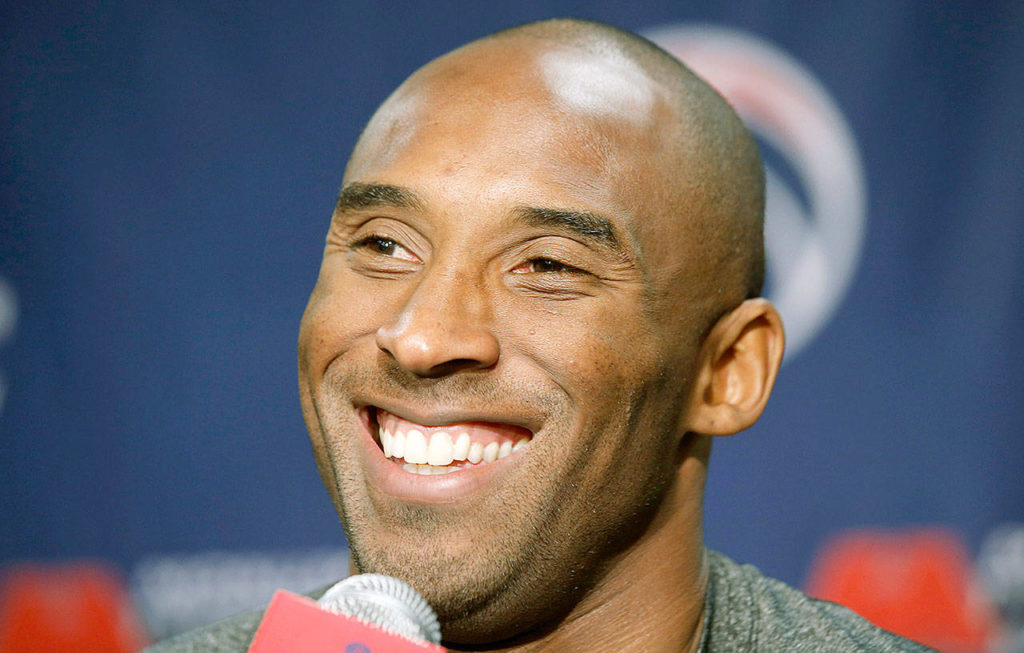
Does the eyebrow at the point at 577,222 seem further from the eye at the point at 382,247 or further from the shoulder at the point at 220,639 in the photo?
the shoulder at the point at 220,639

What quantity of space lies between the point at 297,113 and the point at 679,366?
200 cm

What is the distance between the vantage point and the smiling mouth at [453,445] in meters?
1.48

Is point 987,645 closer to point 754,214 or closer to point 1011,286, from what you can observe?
point 1011,286

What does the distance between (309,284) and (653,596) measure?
1.89m

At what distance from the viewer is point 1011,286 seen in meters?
3.12

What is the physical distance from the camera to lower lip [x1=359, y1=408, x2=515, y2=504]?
146 cm

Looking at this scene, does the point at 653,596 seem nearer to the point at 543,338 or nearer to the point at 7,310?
the point at 543,338

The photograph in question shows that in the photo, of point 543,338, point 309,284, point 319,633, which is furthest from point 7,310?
point 319,633

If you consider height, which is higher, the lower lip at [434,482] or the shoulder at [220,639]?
the lower lip at [434,482]

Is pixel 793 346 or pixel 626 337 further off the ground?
pixel 793 346

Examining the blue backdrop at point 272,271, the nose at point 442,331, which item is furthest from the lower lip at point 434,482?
the blue backdrop at point 272,271

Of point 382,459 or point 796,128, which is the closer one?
point 382,459

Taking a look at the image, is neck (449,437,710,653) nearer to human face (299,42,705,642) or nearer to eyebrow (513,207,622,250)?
human face (299,42,705,642)

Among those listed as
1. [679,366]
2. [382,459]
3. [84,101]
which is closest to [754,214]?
[679,366]
